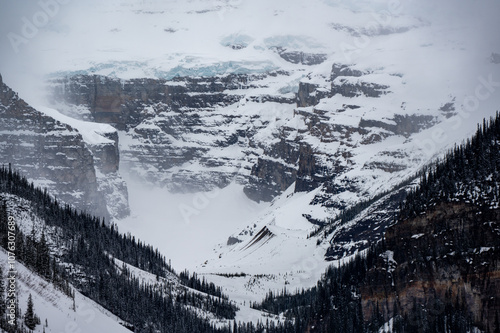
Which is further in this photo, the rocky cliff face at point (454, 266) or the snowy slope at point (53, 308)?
the rocky cliff face at point (454, 266)

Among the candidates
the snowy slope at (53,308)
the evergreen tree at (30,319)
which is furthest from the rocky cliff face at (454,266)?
the evergreen tree at (30,319)

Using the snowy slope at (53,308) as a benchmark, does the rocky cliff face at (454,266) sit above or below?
above

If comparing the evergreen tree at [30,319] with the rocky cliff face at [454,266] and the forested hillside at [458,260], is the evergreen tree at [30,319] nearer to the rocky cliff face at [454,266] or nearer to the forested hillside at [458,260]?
the forested hillside at [458,260]

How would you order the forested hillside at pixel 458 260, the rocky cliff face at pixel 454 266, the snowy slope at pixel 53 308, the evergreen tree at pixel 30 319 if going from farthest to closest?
the forested hillside at pixel 458 260, the rocky cliff face at pixel 454 266, the snowy slope at pixel 53 308, the evergreen tree at pixel 30 319

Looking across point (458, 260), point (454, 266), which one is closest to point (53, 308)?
point (454, 266)

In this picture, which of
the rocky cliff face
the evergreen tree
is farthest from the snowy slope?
the rocky cliff face

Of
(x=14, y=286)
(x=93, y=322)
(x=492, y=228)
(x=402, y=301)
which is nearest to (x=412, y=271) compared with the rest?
(x=402, y=301)

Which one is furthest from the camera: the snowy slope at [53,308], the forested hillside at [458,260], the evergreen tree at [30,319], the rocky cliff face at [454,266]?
the forested hillside at [458,260]

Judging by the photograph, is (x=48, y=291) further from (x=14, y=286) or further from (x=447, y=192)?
(x=447, y=192)
